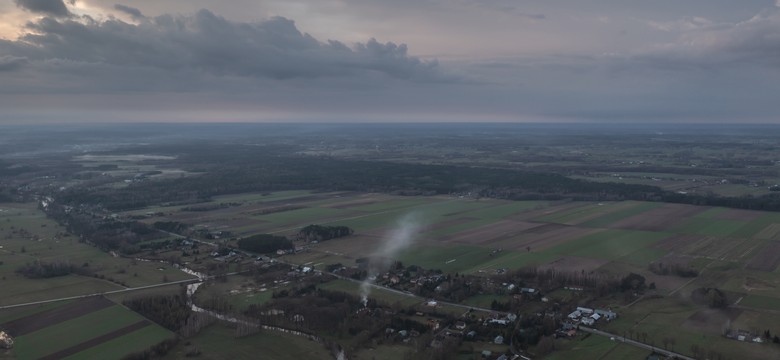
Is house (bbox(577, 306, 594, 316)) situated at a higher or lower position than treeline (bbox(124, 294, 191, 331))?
higher

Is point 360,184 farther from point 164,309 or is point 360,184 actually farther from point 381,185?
point 164,309

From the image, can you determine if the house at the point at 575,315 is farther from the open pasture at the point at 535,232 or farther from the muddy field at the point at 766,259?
the muddy field at the point at 766,259

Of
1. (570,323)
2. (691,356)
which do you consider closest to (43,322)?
(570,323)

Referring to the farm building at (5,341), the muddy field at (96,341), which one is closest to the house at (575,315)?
the muddy field at (96,341)

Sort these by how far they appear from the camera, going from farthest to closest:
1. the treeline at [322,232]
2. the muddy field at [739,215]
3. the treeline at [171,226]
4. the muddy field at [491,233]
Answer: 1. the treeline at [171,226]
2. the muddy field at [739,215]
3. the treeline at [322,232]
4. the muddy field at [491,233]

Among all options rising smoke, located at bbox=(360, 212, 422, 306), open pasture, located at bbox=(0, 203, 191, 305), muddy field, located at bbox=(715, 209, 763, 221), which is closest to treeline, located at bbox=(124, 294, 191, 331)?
open pasture, located at bbox=(0, 203, 191, 305)

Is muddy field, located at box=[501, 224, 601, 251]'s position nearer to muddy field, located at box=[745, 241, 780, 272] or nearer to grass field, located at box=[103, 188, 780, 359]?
grass field, located at box=[103, 188, 780, 359]
